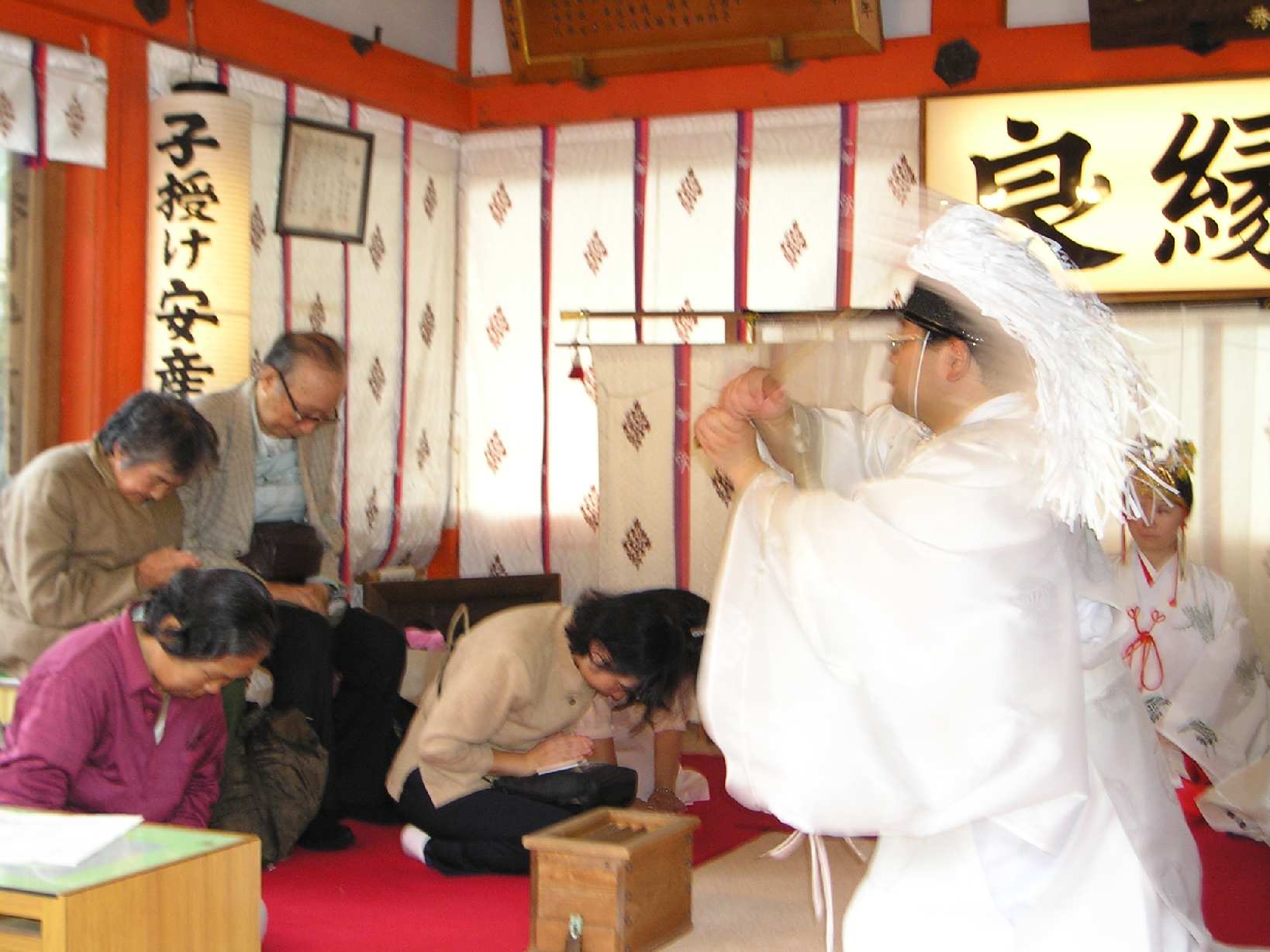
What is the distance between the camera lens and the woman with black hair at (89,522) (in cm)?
322

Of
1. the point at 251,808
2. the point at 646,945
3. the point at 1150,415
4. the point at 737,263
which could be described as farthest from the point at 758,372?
the point at 737,263

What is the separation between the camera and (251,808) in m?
3.32

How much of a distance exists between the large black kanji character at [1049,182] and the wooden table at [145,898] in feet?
11.6

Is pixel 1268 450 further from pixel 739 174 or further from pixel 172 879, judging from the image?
pixel 172 879

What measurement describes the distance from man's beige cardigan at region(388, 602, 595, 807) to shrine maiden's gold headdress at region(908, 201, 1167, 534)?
1.75 meters

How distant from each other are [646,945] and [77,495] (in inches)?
66.1

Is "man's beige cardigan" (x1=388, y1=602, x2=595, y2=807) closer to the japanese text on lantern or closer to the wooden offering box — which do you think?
the wooden offering box

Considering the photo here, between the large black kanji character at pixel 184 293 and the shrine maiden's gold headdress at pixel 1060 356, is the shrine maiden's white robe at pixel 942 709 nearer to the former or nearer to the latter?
the shrine maiden's gold headdress at pixel 1060 356

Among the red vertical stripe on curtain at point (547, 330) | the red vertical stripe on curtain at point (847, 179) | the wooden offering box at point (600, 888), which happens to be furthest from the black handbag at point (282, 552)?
the red vertical stripe on curtain at point (847, 179)

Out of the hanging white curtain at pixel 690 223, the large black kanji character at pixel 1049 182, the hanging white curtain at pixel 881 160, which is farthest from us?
the hanging white curtain at pixel 690 223

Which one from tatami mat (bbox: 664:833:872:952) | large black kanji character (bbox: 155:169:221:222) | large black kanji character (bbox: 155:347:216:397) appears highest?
large black kanji character (bbox: 155:169:221:222)

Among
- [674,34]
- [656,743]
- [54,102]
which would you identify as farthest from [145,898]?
[674,34]

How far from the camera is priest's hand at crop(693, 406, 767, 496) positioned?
2.02 m

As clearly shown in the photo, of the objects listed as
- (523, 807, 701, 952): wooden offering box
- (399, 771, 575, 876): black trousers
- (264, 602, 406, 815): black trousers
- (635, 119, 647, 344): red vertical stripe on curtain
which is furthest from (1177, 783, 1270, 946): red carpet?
(635, 119, 647, 344): red vertical stripe on curtain
